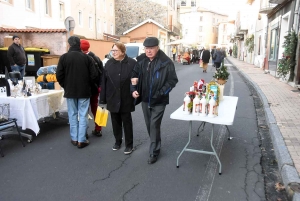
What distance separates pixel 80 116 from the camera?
492 cm

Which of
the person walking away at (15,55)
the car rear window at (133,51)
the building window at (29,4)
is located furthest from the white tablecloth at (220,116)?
the building window at (29,4)

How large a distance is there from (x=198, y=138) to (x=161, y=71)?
1.95m

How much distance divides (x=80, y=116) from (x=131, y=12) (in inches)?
1443

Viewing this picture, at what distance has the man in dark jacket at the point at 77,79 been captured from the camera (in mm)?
4668

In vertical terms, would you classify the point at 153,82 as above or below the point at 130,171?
above

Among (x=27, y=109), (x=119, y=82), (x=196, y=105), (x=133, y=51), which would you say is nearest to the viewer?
(x=196, y=105)

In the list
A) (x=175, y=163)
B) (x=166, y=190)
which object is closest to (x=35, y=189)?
(x=166, y=190)

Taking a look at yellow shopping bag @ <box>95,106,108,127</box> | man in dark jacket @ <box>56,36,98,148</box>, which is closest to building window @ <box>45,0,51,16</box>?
man in dark jacket @ <box>56,36,98,148</box>

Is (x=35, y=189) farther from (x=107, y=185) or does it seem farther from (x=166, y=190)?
(x=166, y=190)

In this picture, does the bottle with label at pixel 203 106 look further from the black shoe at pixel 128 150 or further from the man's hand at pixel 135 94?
the black shoe at pixel 128 150

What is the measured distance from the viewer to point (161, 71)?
398 centimetres

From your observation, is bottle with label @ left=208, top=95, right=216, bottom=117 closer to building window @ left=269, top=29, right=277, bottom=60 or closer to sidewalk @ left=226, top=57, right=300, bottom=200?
sidewalk @ left=226, top=57, right=300, bottom=200

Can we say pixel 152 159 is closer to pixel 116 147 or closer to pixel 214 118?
pixel 116 147

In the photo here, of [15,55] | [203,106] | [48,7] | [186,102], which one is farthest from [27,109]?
[48,7]
